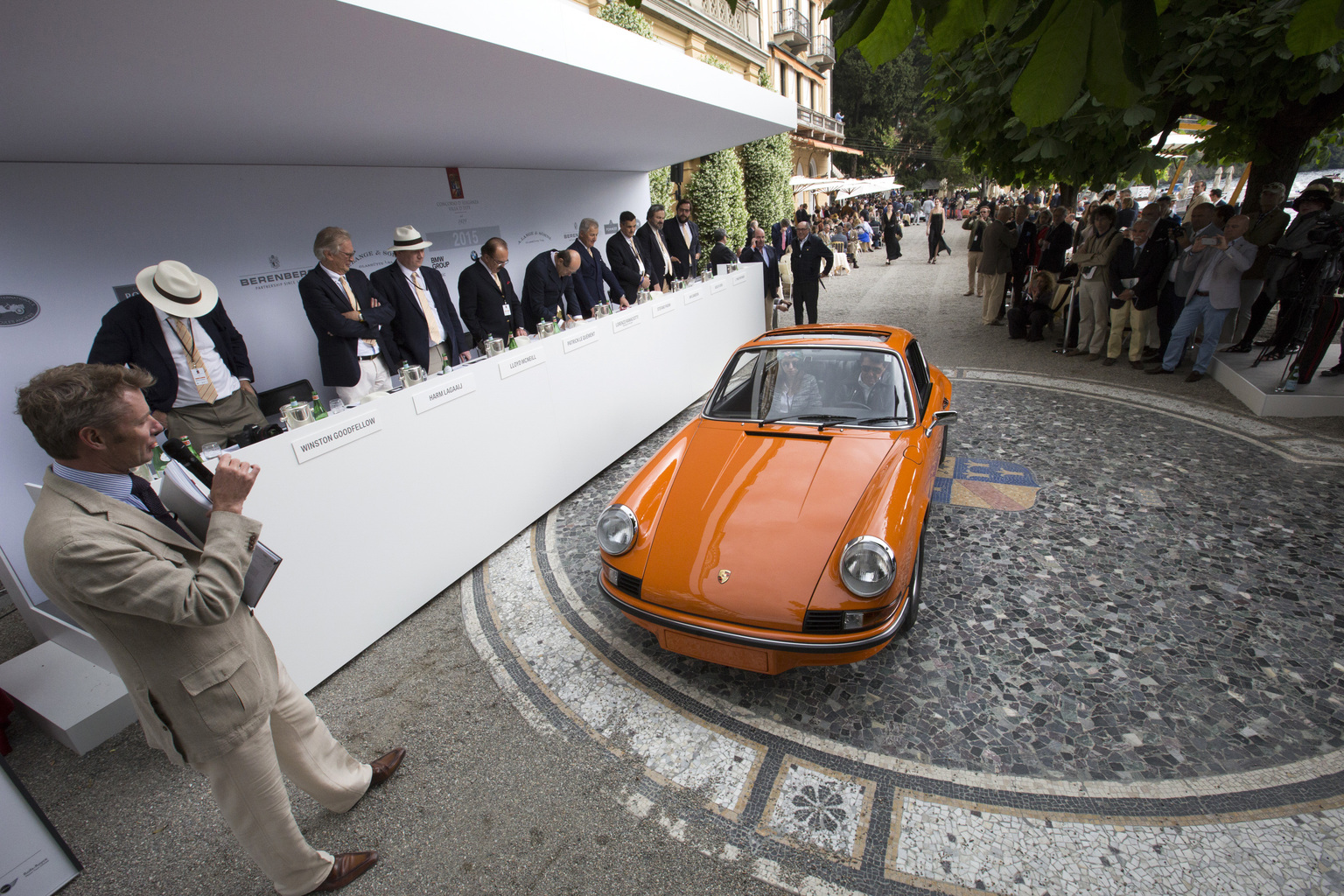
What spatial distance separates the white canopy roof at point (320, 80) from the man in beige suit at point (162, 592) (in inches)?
82.5

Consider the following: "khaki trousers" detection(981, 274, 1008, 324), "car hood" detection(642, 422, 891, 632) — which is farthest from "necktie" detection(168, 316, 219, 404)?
"khaki trousers" detection(981, 274, 1008, 324)

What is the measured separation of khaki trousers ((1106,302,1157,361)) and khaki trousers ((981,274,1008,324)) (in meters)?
2.82

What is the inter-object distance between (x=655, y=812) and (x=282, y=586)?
2.18 metres

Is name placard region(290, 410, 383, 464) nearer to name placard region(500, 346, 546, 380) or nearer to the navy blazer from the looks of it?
name placard region(500, 346, 546, 380)

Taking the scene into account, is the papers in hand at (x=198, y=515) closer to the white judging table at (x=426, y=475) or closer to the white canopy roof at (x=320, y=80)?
the white judging table at (x=426, y=475)

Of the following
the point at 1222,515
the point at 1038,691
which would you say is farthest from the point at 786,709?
the point at 1222,515

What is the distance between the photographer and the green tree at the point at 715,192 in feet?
48.2

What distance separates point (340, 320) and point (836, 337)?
383cm

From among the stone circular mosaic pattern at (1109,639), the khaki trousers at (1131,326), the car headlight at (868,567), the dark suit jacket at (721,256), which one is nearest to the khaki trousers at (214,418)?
the stone circular mosaic pattern at (1109,639)

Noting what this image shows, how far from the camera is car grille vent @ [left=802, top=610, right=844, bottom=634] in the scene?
2627 millimetres

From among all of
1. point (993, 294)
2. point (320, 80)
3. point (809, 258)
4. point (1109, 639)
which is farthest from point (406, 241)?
point (993, 294)

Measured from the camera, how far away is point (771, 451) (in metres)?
3.49

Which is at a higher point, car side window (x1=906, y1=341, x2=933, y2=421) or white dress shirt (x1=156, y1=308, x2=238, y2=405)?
white dress shirt (x1=156, y1=308, x2=238, y2=405)

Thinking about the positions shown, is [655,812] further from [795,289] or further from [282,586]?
[795,289]
